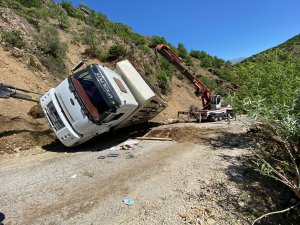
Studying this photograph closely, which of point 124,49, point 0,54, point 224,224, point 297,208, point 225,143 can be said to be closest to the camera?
point 224,224

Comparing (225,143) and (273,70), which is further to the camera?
(225,143)

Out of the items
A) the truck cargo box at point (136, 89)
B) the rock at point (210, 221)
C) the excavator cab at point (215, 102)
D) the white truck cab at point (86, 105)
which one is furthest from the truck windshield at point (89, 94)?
the excavator cab at point (215, 102)

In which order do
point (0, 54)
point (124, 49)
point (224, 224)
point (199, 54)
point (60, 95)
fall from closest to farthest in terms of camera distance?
point (224, 224), point (60, 95), point (0, 54), point (124, 49), point (199, 54)

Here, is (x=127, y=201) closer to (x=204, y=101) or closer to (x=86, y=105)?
(x=86, y=105)

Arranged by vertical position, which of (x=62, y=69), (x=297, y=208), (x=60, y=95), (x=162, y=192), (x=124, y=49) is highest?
(x=124, y=49)

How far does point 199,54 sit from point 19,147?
139ft

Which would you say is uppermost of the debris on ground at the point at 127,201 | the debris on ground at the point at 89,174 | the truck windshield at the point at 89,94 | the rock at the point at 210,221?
the truck windshield at the point at 89,94

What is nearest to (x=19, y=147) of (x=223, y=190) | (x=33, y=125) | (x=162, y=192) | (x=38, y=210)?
(x=33, y=125)

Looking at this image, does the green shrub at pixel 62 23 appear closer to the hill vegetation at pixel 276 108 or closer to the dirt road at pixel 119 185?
the dirt road at pixel 119 185

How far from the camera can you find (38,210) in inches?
195

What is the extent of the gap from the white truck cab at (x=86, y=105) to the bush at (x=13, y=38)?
300 inches

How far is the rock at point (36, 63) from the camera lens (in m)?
14.3

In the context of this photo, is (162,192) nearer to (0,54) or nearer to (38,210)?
(38,210)

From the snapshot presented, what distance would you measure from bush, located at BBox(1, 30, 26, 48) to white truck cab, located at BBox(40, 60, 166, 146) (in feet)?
25.0
